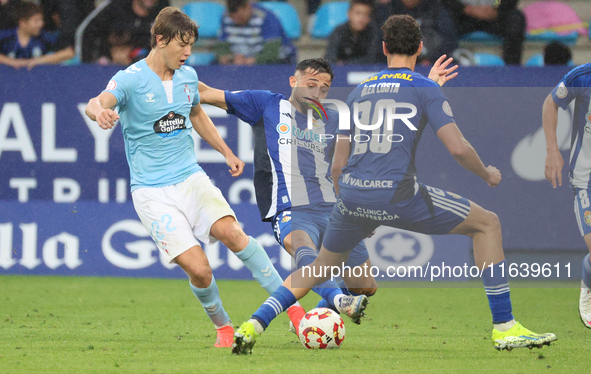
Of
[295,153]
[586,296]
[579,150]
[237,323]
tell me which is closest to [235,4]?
[295,153]

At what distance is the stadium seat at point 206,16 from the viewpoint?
36.1 ft

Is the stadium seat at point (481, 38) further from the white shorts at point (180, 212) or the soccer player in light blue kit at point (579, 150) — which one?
the white shorts at point (180, 212)

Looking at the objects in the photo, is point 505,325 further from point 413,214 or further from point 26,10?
point 26,10

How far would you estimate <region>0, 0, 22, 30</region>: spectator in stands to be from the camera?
10.2 meters

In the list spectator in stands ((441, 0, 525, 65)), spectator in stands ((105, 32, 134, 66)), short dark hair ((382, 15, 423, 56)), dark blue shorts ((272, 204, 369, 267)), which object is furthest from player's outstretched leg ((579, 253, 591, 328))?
spectator in stands ((105, 32, 134, 66))

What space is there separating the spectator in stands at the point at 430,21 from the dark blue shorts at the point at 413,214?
568cm

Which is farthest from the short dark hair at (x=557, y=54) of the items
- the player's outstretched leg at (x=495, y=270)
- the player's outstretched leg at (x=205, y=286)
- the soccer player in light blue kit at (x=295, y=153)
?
the player's outstretched leg at (x=205, y=286)

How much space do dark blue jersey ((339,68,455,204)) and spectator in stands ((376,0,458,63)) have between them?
5.52 metres

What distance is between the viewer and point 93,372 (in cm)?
401

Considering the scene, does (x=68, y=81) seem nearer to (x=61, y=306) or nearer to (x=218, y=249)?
(x=218, y=249)

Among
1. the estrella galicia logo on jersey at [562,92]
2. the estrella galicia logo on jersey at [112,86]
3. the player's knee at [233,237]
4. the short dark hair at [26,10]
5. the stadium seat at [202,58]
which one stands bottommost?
the stadium seat at [202,58]

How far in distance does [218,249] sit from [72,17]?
385 cm

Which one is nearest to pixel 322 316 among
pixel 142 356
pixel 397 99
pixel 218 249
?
pixel 142 356

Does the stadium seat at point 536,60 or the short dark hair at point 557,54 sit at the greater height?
the short dark hair at point 557,54
